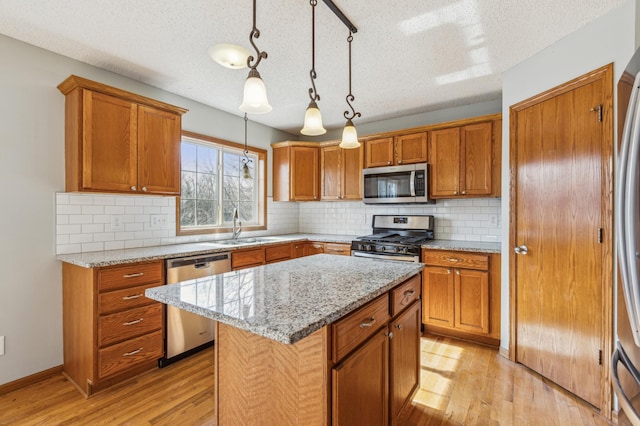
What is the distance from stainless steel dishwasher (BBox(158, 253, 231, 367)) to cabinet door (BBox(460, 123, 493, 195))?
2.65m

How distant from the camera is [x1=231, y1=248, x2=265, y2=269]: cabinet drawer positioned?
3051mm

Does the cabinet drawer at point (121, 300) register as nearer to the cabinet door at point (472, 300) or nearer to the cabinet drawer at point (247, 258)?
the cabinet drawer at point (247, 258)

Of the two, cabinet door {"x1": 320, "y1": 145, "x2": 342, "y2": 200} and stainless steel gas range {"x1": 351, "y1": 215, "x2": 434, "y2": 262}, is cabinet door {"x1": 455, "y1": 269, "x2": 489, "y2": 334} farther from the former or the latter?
cabinet door {"x1": 320, "y1": 145, "x2": 342, "y2": 200}

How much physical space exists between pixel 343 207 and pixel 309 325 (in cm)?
356

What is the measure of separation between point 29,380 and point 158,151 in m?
1.97

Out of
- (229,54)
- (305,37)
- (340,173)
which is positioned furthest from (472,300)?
(229,54)

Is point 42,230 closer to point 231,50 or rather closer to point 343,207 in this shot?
point 231,50

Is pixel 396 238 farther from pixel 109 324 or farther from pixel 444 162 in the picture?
pixel 109 324

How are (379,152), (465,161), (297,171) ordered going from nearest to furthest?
(465,161)
(379,152)
(297,171)

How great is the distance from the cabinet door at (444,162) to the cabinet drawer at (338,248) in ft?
3.80

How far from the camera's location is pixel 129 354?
229 centimetres

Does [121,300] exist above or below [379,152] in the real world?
below

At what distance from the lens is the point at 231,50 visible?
1.70 meters

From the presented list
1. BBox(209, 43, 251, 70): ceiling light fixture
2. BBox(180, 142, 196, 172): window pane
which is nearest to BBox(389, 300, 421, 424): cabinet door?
BBox(209, 43, 251, 70): ceiling light fixture
